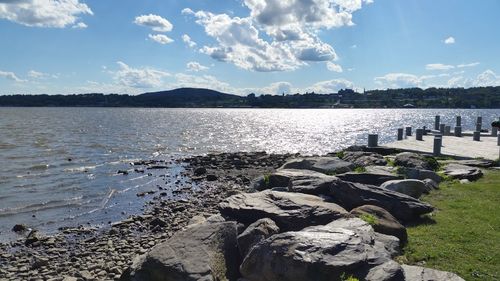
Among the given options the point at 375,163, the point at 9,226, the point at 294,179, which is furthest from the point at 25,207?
the point at 375,163

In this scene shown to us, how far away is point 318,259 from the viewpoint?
6.51 m

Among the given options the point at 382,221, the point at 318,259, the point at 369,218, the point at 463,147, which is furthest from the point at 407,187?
the point at 463,147

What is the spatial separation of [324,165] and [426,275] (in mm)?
8587

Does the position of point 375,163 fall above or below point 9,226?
above

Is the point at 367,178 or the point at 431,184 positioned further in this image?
the point at 431,184

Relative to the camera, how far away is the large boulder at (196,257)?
7.54 meters

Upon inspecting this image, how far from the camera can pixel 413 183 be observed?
497 inches

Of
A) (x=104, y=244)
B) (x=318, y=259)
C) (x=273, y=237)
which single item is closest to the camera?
(x=318, y=259)

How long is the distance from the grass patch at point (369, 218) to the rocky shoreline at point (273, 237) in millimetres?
25

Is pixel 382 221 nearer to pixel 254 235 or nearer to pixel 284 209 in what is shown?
pixel 284 209

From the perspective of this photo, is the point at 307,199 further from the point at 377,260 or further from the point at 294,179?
the point at 377,260

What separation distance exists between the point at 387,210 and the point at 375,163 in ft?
27.3

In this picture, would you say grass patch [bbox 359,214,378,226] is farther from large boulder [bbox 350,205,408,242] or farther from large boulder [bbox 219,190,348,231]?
large boulder [bbox 219,190,348,231]

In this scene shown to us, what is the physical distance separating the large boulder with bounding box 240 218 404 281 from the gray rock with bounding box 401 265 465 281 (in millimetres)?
404
